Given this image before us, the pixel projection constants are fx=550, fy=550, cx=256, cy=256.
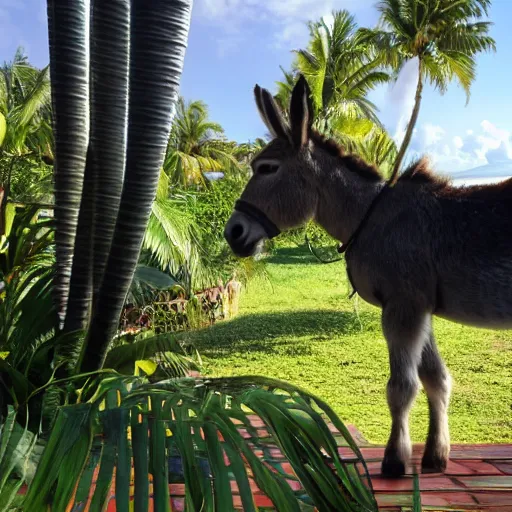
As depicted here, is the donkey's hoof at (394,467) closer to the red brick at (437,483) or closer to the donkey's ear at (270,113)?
the red brick at (437,483)

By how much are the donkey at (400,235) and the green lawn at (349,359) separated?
1989 mm

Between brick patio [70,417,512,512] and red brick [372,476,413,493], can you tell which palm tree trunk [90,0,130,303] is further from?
red brick [372,476,413,493]

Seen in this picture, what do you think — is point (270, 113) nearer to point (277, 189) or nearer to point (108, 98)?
point (277, 189)

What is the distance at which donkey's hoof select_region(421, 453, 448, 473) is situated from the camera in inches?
91.7

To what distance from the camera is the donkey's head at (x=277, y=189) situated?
7.67 ft

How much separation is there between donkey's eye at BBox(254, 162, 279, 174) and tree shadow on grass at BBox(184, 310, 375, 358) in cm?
446

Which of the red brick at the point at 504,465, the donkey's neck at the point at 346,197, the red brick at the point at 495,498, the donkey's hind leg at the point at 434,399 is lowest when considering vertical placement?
the red brick at the point at 504,465

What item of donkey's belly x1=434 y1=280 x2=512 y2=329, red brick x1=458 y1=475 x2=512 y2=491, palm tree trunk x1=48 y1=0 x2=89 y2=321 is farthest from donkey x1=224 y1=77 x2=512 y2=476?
palm tree trunk x1=48 y1=0 x2=89 y2=321

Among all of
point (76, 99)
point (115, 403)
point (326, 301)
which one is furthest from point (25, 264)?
point (326, 301)

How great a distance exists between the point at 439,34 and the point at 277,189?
8.79m

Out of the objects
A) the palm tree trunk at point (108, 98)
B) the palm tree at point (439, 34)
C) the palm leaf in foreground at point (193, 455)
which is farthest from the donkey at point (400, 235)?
the palm tree at point (439, 34)

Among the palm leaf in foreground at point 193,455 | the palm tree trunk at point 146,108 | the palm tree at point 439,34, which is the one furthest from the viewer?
the palm tree at point 439,34

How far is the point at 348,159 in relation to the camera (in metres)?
2.46

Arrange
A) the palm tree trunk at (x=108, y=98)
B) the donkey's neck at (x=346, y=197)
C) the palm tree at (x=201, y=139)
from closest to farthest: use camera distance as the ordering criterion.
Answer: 1. the palm tree trunk at (x=108, y=98)
2. the donkey's neck at (x=346, y=197)
3. the palm tree at (x=201, y=139)
